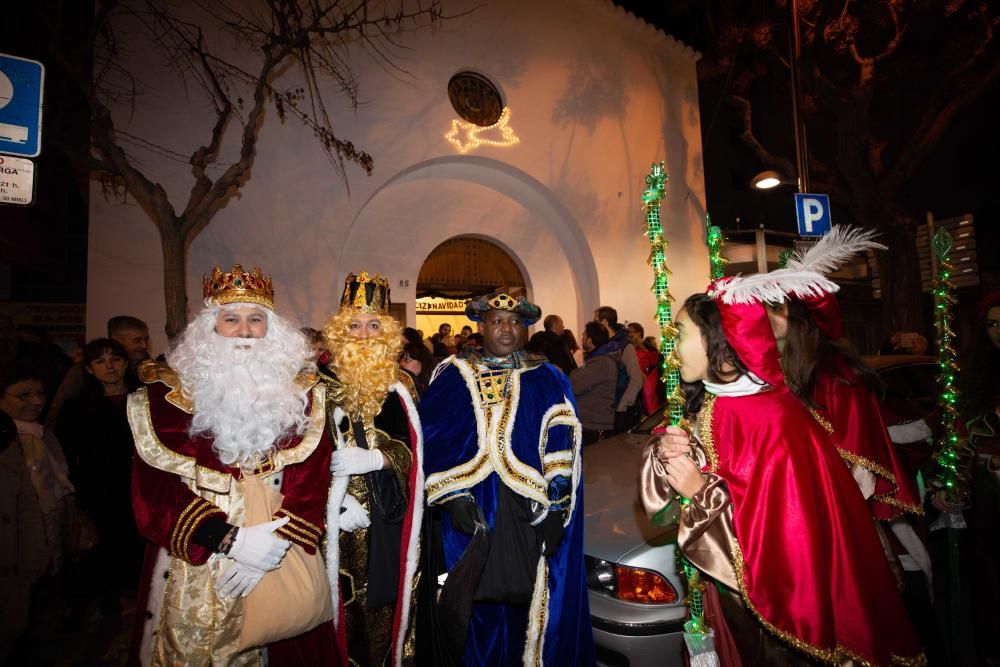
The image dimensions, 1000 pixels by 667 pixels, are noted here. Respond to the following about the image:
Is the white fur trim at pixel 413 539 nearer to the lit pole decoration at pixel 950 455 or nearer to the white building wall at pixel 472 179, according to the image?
the lit pole decoration at pixel 950 455

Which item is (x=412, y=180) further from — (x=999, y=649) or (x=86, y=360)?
(x=999, y=649)

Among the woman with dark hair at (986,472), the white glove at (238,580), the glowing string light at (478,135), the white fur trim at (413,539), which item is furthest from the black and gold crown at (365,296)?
the glowing string light at (478,135)

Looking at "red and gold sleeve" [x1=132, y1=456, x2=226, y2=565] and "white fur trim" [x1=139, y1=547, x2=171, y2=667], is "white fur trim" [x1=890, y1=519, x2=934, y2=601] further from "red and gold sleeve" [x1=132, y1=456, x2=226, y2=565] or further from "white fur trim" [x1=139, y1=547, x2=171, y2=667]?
"white fur trim" [x1=139, y1=547, x2=171, y2=667]

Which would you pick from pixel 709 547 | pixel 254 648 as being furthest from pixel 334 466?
pixel 709 547

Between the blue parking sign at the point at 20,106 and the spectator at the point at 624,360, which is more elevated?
the blue parking sign at the point at 20,106

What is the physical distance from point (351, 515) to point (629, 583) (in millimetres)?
1663

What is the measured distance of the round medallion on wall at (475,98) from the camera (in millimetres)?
10720

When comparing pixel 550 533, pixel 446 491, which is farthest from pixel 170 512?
pixel 550 533

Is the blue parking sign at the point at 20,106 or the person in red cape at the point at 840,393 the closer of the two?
the person in red cape at the point at 840,393

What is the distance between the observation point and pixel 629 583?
3213 mm

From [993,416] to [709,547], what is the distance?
2.73m

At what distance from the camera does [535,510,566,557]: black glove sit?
3205mm

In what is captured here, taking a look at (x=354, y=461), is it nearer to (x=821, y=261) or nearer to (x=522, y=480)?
(x=522, y=480)

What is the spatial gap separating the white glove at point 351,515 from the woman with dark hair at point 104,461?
2.11 m
